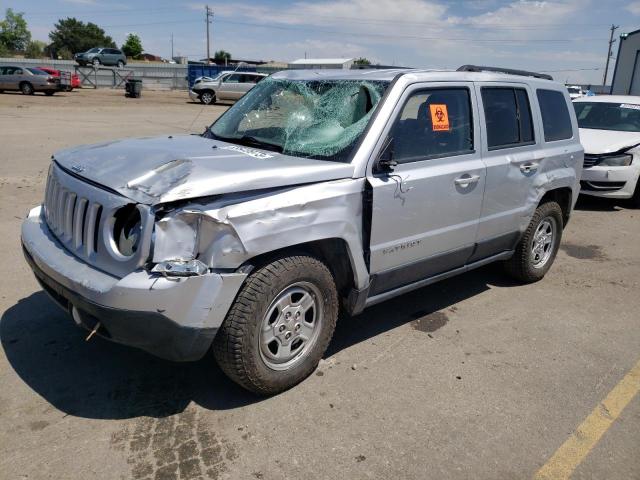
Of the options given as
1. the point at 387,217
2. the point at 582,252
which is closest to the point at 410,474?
the point at 387,217

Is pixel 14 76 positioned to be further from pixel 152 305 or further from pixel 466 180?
pixel 152 305

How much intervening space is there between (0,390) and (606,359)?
13.1 ft

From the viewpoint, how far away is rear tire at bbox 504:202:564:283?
4.91 m

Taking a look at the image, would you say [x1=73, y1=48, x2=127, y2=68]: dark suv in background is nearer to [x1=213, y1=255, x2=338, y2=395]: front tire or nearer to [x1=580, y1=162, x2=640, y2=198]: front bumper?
[x1=580, y1=162, x2=640, y2=198]: front bumper

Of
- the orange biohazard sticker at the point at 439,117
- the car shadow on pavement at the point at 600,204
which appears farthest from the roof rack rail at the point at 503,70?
the car shadow on pavement at the point at 600,204

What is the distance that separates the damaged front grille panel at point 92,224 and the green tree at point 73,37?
94.5 m

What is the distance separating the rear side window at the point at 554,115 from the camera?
4.86 meters

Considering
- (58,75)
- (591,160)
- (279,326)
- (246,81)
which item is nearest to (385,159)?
(279,326)

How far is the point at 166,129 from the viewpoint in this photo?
53.5ft

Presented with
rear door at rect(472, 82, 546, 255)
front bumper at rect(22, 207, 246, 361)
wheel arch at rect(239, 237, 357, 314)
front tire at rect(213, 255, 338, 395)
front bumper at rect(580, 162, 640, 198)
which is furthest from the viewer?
front bumper at rect(580, 162, 640, 198)

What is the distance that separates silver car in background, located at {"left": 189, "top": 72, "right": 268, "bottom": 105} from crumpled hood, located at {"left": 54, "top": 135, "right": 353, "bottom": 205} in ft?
85.7

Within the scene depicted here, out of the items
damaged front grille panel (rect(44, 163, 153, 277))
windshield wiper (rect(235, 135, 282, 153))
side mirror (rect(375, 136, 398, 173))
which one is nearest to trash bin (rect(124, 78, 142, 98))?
windshield wiper (rect(235, 135, 282, 153))

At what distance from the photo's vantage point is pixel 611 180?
8.24 meters

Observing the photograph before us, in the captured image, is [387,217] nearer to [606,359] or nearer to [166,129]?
[606,359]
